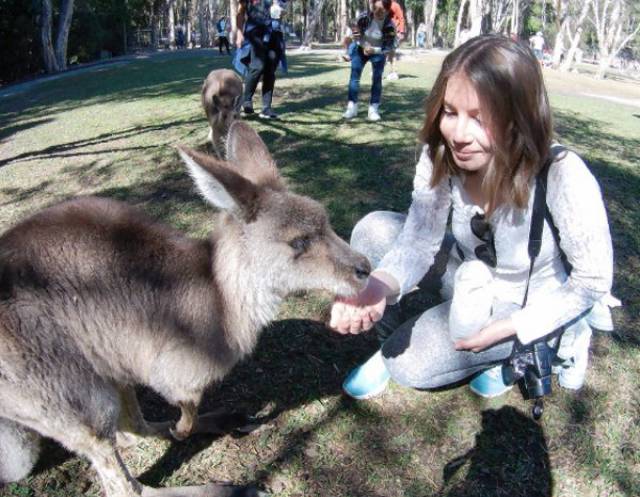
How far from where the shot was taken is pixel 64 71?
17.1 metres

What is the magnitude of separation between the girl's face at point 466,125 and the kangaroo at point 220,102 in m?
3.53

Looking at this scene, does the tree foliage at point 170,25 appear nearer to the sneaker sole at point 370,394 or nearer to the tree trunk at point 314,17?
the tree trunk at point 314,17

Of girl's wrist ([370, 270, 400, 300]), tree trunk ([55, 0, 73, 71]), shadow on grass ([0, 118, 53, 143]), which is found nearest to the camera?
girl's wrist ([370, 270, 400, 300])

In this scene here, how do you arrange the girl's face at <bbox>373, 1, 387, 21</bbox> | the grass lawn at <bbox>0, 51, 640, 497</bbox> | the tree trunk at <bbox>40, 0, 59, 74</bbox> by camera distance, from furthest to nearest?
the tree trunk at <bbox>40, 0, 59, 74</bbox>
the girl's face at <bbox>373, 1, 387, 21</bbox>
the grass lawn at <bbox>0, 51, 640, 497</bbox>

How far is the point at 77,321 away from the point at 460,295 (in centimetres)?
129

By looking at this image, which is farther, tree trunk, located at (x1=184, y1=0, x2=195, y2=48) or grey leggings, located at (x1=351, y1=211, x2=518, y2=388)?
tree trunk, located at (x1=184, y1=0, x2=195, y2=48)

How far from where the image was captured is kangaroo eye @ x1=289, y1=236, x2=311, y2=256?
1842 millimetres

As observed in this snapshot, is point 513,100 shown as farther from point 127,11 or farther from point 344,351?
point 127,11

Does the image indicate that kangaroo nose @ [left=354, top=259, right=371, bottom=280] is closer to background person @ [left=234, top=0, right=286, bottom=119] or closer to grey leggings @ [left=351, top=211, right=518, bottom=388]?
grey leggings @ [left=351, top=211, right=518, bottom=388]

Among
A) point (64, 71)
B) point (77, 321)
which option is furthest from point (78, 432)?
point (64, 71)

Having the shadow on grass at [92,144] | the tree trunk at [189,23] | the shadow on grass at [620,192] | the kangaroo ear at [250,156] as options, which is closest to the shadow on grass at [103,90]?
the shadow on grass at [92,144]

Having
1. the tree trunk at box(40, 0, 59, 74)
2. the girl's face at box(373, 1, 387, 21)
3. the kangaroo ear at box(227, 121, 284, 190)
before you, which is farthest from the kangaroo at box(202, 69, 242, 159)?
the tree trunk at box(40, 0, 59, 74)

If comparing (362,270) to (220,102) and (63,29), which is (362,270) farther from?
(63,29)

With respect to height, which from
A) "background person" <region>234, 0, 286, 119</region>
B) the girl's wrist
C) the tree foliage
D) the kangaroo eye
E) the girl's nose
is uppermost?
the tree foliage
